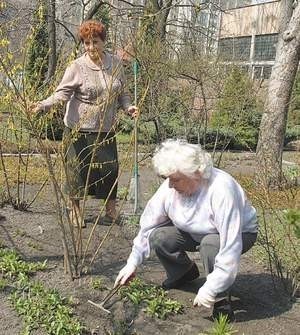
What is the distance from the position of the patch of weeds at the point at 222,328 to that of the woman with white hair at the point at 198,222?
98 millimetres

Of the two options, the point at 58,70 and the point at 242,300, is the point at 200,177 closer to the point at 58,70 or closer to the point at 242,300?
the point at 242,300

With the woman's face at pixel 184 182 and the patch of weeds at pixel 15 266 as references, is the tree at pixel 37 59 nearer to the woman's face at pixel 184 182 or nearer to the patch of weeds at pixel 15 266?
the patch of weeds at pixel 15 266

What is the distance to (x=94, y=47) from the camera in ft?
14.3

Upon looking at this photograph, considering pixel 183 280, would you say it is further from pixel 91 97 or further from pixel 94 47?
pixel 94 47

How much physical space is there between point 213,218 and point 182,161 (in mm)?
377

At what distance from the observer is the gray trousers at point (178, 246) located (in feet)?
10.4

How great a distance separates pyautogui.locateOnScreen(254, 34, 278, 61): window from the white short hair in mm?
25373

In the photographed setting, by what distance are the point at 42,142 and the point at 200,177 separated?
3.17ft

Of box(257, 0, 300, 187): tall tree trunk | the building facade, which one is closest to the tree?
box(257, 0, 300, 187): tall tree trunk

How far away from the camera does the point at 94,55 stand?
4418mm

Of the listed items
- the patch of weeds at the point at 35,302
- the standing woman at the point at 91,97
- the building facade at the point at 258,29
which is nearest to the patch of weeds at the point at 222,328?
the patch of weeds at the point at 35,302

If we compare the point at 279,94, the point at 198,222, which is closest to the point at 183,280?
the point at 198,222

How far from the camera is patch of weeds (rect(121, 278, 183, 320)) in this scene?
3.20m

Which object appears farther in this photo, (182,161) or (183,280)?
(183,280)
